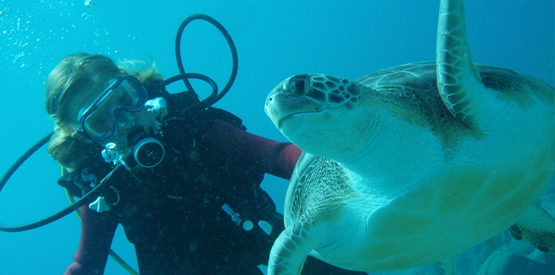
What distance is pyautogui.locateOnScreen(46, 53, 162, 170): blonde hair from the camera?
6.70 ft

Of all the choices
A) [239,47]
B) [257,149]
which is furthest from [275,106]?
[239,47]

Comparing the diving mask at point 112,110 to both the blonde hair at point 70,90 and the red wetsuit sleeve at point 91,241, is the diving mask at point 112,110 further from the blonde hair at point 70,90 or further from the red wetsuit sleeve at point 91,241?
the red wetsuit sleeve at point 91,241

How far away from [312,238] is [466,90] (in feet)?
3.17

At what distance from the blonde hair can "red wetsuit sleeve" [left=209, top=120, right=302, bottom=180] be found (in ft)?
3.53

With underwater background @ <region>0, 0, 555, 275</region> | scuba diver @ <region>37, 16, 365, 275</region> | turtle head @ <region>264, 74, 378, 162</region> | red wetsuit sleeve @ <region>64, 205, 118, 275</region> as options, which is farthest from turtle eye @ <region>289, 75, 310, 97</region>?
underwater background @ <region>0, 0, 555, 275</region>

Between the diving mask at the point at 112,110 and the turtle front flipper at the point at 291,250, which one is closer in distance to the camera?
the turtle front flipper at the point at 291,250

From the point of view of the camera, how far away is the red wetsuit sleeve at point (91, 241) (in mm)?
2158

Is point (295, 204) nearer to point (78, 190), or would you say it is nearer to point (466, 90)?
point (466, 90)

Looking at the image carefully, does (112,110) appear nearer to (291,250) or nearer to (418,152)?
(291,250)

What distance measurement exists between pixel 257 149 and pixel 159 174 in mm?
810

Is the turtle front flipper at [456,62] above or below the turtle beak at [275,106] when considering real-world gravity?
below

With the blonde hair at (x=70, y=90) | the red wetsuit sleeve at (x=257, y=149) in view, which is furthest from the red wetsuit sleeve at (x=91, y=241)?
the red wetsuit sleeve at (x=257, y=149)

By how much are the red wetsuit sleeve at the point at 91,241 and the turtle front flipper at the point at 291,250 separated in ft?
5.31

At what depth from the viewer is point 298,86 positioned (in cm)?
96
